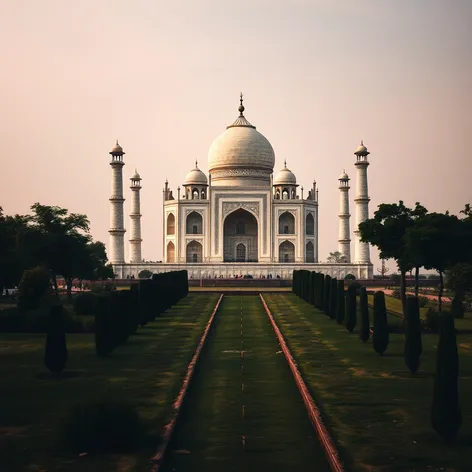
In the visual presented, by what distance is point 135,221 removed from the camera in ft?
216

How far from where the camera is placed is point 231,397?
12.7m

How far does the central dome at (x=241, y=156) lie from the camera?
2657 inches

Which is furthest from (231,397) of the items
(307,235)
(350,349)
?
(307,235)

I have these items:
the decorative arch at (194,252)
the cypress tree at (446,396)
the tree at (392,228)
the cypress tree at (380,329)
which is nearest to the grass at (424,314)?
the tree at (392,228)

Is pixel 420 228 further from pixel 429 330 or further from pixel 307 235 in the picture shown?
pixel 307 235

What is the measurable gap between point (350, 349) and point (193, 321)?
8.89 m

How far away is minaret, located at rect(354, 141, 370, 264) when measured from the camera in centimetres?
5941

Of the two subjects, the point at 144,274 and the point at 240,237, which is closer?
the point at 144,274

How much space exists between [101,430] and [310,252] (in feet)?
186

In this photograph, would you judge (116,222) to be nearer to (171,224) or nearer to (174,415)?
(171,224)

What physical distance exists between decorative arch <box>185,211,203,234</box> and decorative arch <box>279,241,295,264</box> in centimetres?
702

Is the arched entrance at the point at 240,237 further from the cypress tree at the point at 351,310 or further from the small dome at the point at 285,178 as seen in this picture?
the cypress tree at the point at 351,310

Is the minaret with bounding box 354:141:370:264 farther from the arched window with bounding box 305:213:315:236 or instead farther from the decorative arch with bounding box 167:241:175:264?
the decorative arch with bounding box 167:241:175:264

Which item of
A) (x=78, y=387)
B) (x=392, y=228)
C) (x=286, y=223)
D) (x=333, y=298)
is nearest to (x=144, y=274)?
(x=286, y=223)
